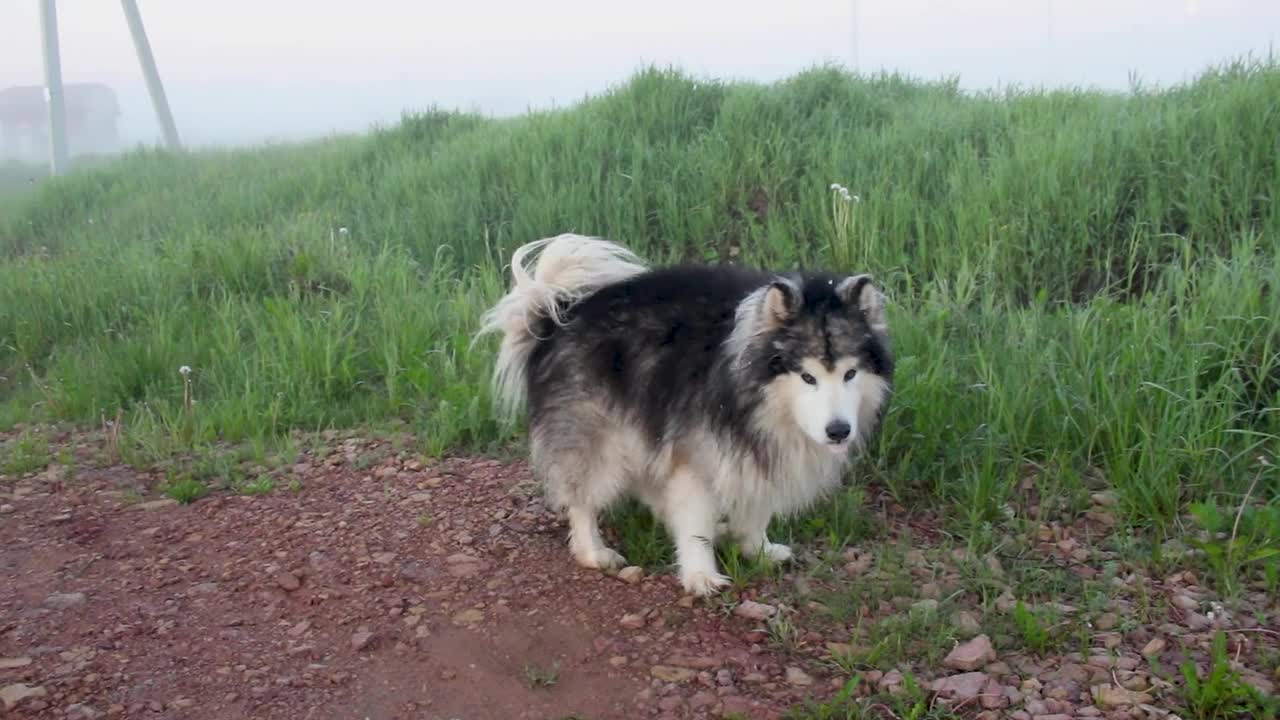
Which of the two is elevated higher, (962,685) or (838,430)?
(838,430)

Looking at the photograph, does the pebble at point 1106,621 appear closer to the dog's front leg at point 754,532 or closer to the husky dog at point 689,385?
the husky dog at point 689,385

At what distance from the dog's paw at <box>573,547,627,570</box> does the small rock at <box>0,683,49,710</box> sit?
1.73 m

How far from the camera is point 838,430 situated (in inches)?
115

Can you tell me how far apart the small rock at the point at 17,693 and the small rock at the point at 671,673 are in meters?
1.76

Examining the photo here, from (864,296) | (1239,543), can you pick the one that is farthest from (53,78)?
(1239,543)

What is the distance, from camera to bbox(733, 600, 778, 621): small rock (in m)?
3.20

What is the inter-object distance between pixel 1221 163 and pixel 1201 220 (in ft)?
1.65

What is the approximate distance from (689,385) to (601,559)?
74 centimetres

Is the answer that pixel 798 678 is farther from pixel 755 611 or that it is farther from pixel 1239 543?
pixel 1239 543

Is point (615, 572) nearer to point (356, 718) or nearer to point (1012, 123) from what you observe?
point (356, 718)

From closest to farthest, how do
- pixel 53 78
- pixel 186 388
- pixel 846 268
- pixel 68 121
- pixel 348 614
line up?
1. pixel 348 614
2. pixel 186 388
3. pixel 846 268
4. pixel 53 78
5. pixel 68 121

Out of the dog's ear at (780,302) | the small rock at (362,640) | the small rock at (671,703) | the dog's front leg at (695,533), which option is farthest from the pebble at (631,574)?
the dog's ear at (780,302)

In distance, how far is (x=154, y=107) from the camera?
9602 millimetres

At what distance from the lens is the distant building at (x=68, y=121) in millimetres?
8523
